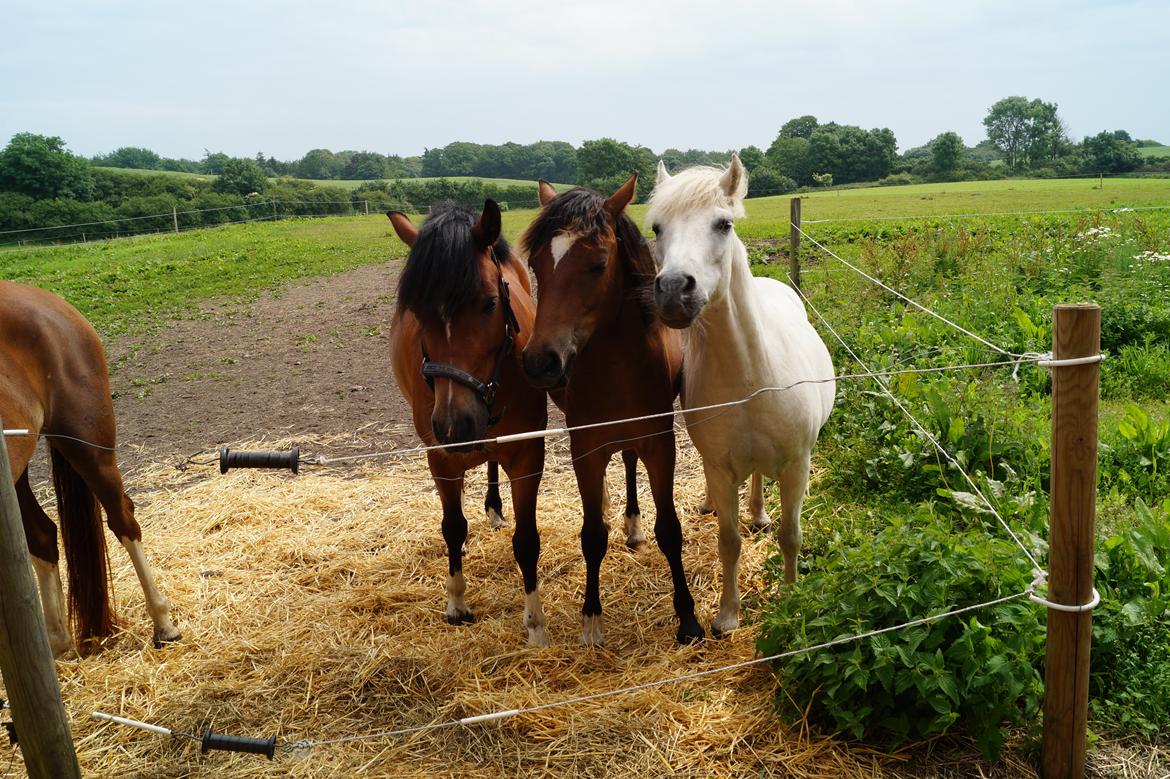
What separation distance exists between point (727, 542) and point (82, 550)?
130 inches

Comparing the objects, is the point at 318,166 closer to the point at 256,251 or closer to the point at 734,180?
the point at 256,251

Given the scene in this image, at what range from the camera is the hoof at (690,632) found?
357 cm

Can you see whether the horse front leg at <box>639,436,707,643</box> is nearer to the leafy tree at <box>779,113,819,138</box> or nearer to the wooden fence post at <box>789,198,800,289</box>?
the wooden fence post at <box>789,198,800,289</box>

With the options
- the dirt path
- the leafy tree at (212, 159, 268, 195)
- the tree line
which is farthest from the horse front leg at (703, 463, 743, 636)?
the leafy tree at (212, 159, 268, 195)

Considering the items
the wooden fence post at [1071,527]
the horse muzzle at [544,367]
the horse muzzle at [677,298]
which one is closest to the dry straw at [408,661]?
the wooden fence post at [1071,527]

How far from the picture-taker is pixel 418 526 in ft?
16.5

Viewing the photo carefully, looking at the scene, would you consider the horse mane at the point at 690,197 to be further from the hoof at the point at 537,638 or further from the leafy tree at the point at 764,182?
the leafy tree at the point at 764,182

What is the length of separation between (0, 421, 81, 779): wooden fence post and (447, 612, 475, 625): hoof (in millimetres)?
1948

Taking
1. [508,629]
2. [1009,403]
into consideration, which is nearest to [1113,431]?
[1009,403]

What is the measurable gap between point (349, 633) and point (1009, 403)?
4177 millimetres

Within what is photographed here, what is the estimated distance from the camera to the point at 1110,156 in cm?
4191

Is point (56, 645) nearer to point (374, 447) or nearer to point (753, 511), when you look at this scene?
point (374, 447)

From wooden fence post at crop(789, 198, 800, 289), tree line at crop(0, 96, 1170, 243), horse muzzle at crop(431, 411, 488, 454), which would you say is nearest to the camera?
horse muzzle at crop(431, 411, 488, 454)

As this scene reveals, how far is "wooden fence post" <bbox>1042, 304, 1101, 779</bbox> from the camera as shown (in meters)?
2.14
